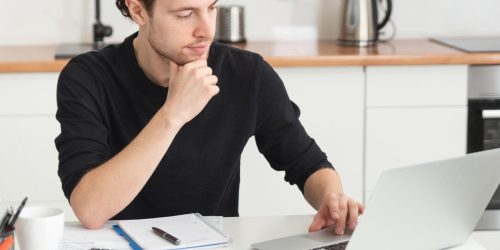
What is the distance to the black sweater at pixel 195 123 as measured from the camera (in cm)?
191

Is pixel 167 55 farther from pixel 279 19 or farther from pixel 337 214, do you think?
pixel 279 19

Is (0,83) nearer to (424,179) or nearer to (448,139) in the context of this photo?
(448,139)

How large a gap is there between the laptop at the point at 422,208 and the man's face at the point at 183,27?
48cm

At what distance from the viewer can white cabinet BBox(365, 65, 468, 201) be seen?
3066mm

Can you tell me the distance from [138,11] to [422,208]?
2.75 ft

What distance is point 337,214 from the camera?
166 centimetres

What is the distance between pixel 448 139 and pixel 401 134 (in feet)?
0.56

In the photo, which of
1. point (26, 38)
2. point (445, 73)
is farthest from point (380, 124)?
point (26, 38)

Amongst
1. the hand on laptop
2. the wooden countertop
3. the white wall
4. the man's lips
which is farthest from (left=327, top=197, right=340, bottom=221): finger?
the white wall

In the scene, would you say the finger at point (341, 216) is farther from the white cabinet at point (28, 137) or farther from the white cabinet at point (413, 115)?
the white cabinet at point (28, 137)

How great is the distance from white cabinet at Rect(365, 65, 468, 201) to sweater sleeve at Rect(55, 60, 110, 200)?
137 cm

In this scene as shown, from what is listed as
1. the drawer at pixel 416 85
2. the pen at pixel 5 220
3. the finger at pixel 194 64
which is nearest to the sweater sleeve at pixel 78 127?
the finger at pixel 194 64

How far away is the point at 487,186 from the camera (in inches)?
60.8

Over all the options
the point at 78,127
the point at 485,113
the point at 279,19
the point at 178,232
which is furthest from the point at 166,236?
the point at 279,19
